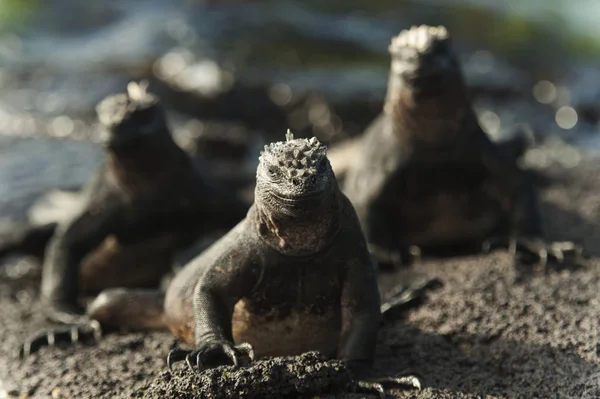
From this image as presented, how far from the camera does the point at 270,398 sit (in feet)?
12.2

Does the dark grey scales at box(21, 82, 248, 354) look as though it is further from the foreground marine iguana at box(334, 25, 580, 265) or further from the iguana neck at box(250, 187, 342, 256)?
the iguana neck at box(250, 187, 342, 256)

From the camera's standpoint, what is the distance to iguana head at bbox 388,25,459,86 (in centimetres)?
559

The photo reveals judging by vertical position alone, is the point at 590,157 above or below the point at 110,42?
below

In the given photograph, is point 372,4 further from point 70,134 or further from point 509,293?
point 509,293

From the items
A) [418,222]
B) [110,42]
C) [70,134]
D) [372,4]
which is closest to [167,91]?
[70,134]

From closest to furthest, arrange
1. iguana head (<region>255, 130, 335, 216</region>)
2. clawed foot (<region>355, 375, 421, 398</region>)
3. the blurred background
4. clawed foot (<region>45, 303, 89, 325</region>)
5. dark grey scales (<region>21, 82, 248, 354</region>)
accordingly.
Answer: iguana head (<region>255, 130, 335, 216</region>)
clawed foot (<region>355, 375, 421, 398</region>)
clawed foot (<region>45, 303, 89, 325</region>)
dark grey scales (<region>21, 82, 248, 354</region>)
the blurred background

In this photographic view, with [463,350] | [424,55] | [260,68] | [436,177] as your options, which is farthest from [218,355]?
[260,68]

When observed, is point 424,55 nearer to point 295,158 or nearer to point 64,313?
point 295,158

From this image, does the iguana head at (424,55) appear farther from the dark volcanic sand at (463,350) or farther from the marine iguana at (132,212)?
the marine iguana at (132,212)

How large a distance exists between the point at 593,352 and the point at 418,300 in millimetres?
1078

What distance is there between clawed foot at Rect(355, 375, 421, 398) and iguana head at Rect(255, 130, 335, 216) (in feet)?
2.44

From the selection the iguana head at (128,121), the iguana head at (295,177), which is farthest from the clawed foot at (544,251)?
the iguana head at (128,121)

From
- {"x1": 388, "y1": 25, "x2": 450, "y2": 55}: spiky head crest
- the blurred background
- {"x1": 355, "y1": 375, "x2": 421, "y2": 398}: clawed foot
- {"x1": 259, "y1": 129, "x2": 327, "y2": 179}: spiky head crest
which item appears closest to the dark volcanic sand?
{"x1": 355, "y1": 375, "x2": 421, "y2": 398}: clawed foot

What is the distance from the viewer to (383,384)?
4055 millimetres
